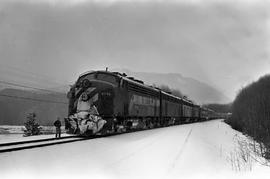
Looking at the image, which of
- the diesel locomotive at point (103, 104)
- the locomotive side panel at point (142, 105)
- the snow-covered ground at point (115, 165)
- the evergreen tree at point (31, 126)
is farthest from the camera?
the evergreen tree at point (31, 126)

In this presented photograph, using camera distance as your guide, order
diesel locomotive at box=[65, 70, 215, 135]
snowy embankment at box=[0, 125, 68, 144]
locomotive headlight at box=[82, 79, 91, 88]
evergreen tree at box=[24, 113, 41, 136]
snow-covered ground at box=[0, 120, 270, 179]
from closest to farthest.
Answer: snow-covered ground at box=[0, 120, 270, 179] → snowy embankment at box=[0, 125, 68, 144] → diesel locomotive at box=[65, 70, 215, 135] → locomotive headlight at box=[82, 79, 91, 88] → evergreen tree at box=[24, 113, 41, 136]

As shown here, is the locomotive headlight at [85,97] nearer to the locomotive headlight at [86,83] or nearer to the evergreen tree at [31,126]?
the locomotive headlight at [86,83]

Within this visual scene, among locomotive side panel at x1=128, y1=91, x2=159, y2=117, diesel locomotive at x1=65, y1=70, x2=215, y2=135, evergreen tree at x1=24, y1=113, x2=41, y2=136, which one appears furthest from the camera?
evergreen tree at x1=24, y1=113, x2=41, y2=136

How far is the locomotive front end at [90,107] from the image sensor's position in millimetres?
18453

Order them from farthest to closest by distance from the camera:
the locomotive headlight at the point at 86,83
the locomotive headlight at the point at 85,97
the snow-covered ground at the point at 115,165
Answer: the locomotive headlight at the point at 86,83
the locomotive headlight at the point at 85,97
the snow-covered ground at the point at 115,165

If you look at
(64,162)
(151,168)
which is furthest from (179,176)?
(64,162)

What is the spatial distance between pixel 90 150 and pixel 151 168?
3841 millimetres

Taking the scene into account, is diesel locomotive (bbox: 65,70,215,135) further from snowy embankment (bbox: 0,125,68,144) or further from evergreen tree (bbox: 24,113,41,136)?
evergreen tree (bbox: 24,113,41,136)

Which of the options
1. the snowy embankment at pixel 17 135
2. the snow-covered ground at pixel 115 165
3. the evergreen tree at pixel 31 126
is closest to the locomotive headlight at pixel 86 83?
the snowy embankment at pixel 17 135

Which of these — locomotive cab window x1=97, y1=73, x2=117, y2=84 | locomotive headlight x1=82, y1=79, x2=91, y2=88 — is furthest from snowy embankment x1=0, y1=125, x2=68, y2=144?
locomotive cab window x1=97, y1=73, x2=117, y2=84

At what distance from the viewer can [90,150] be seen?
12320 millimetres

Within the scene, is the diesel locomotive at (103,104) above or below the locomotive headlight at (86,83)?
below

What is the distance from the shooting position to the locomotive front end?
60.5ft

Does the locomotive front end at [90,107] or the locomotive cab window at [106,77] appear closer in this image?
the locomotive front end at [90,107]
